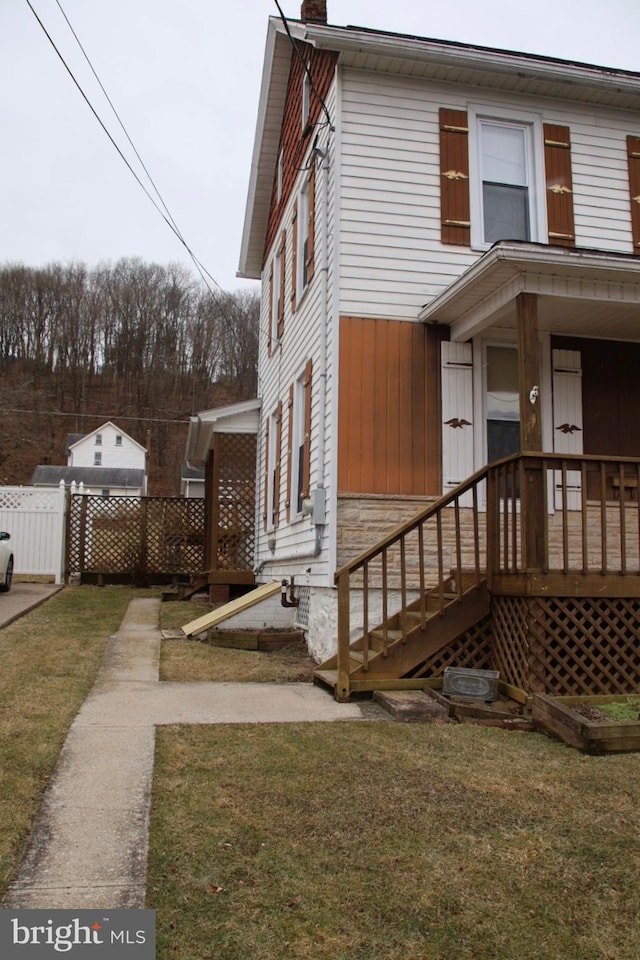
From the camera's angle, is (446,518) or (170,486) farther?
(170,486)

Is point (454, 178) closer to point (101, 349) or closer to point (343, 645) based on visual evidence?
point (343, 645)

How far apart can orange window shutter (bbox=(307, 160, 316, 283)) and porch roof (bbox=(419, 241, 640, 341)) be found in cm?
204

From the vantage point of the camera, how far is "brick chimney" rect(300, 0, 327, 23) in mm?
10586

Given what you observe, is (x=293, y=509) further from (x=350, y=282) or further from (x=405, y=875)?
(x=405, y=875)

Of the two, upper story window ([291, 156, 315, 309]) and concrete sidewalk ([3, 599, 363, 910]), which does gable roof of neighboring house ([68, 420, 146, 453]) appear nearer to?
upper story window ([291, 156, 315, 309])

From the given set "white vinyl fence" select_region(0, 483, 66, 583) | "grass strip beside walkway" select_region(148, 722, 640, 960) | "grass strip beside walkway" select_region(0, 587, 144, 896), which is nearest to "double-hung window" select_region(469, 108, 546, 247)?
"grass strip beside walkway" select_region(148, 722, 640, 960)

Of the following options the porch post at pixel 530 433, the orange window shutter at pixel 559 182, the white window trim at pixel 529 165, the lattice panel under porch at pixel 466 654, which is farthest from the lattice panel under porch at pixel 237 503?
the porch post at pixel 530 433

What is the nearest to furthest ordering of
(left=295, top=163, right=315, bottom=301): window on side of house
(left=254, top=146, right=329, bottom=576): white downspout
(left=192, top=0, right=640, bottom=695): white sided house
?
(left=192, top=0, right=640, bottom=695): white sided house → (left=254, top=146, right=329, bottom=576): white downspout → (left=295, top=163, right=315, bottom=301): window on side of house

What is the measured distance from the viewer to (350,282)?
8.31 m

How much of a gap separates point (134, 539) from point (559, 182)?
41.2ft

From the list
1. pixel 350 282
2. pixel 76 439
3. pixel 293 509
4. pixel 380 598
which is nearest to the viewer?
pixel 380 598

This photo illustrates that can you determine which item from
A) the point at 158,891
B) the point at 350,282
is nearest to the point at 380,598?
the point at 350,282

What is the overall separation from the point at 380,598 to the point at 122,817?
4.56 meters

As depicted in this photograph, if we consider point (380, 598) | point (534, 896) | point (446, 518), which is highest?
point (446, 518)
